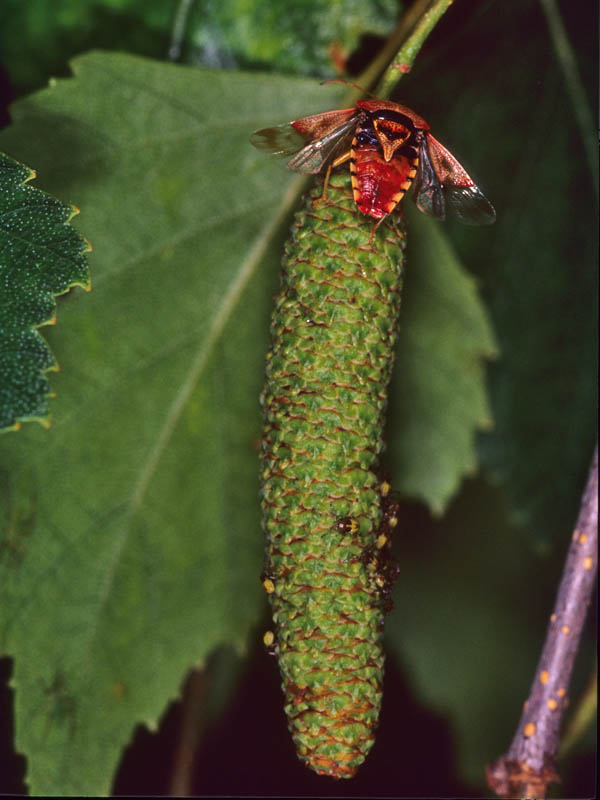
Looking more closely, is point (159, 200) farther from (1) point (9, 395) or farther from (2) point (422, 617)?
(2) point (422, 617)

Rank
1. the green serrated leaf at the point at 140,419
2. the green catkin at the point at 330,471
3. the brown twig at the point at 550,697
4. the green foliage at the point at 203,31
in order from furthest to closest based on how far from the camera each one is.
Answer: the green foliage at the point at 203,31 → the green serrated leaf at the point at 140,419 → the brown twig at the point at 550,697 → the green catkin at the point at 330,471

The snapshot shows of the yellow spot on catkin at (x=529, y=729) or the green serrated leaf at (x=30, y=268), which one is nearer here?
the green serrated leaf at (x=30, y=268)

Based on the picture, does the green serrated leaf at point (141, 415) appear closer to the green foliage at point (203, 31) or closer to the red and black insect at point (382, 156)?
the green foliage at point (203, 31)

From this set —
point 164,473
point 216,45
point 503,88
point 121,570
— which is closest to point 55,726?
point 121,570

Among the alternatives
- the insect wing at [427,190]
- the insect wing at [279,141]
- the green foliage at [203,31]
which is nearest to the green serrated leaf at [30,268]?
the insect wing at [279,141]

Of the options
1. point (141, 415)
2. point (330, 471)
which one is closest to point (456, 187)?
point (330, 471)

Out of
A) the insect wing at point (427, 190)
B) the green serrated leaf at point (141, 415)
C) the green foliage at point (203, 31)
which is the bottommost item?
the green serrated leaf at point (141, 415)

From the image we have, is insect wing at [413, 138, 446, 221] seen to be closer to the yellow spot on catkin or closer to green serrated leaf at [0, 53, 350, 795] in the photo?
green serrated leaf at [0, 53, 350, 795]
